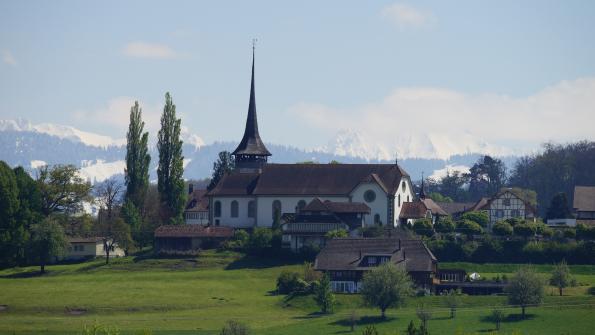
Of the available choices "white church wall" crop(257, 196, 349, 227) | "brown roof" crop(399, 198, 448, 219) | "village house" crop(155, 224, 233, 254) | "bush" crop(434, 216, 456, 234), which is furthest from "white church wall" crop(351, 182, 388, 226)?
"village house" crop(155, 224, 233, 254)

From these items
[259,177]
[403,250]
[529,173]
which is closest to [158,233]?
[259,177]

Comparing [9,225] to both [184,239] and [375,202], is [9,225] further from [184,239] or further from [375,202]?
[375,202]

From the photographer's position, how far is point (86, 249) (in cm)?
11225

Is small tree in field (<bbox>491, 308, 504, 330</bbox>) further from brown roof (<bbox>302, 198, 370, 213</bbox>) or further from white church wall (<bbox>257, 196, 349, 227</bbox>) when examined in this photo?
white church wall (<bbox>257, 196, 349, 227</bbox>)

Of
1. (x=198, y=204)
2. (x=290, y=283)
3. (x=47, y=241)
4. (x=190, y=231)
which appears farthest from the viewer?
(x=198, y=204)

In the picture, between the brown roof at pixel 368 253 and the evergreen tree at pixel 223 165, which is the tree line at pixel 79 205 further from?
the brown roof at pixel 368 253

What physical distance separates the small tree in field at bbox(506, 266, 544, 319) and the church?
93.3 ft

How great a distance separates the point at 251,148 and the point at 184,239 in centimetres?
1791

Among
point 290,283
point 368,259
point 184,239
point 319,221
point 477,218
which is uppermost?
point 477,218

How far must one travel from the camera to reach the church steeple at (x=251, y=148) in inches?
4899

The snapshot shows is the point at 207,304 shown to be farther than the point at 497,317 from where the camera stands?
Yes

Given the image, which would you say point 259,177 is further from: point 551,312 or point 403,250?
point 551,312

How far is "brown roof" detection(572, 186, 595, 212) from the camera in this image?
124 metres

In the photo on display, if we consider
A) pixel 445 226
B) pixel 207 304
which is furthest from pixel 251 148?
pixel 207 304
